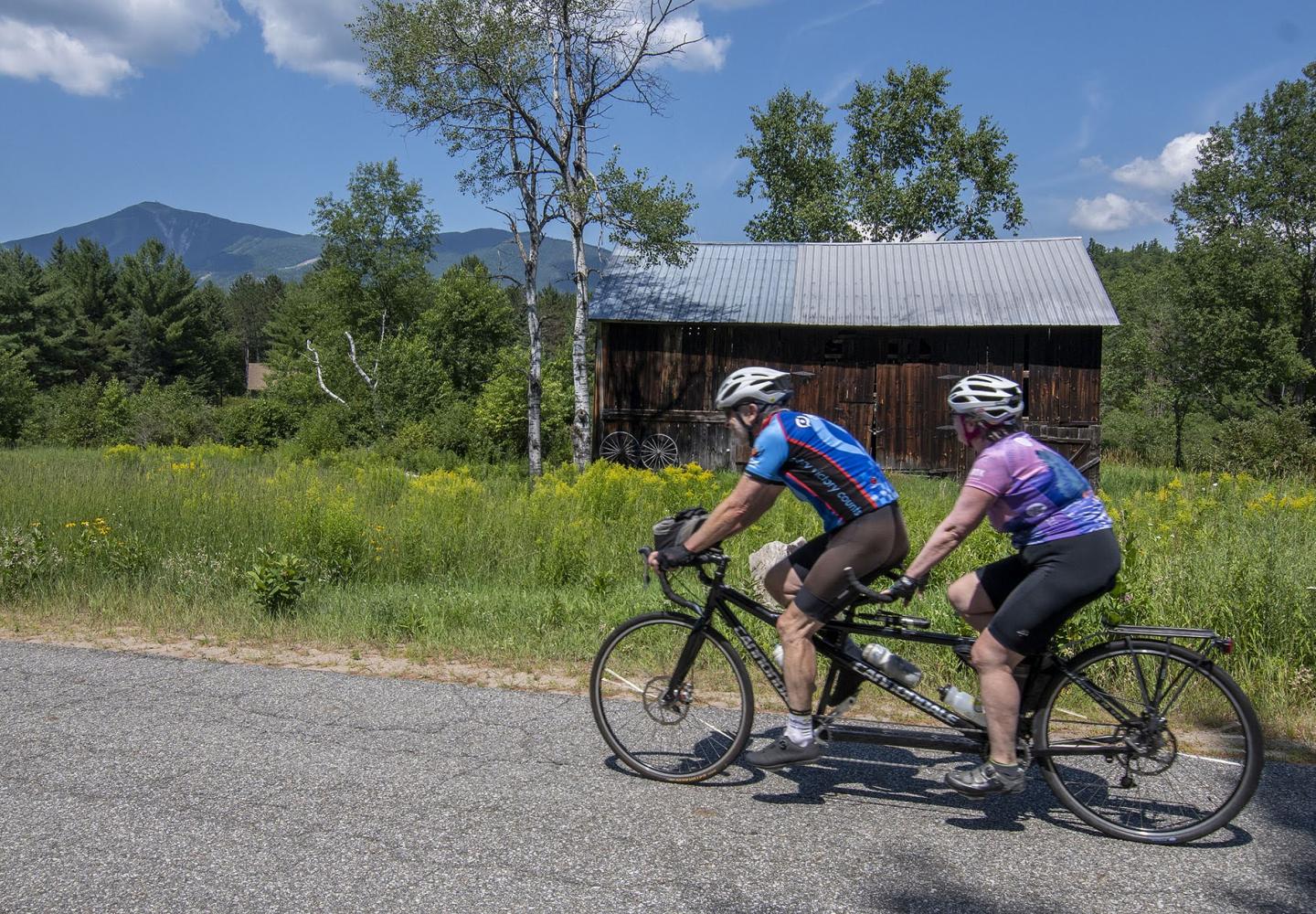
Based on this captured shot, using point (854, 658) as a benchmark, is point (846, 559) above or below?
above

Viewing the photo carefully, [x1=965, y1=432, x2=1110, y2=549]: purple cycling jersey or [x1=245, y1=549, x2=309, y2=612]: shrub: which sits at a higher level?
[x1=965, y1=432, x2=1110, y2=549]: purple cycling jersey

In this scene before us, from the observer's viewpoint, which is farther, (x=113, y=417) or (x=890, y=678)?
(x=113, y=417)

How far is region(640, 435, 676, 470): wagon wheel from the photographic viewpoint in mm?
24719

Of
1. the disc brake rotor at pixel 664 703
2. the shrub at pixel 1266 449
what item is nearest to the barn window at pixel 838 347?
the shrub at pixel 1266 449

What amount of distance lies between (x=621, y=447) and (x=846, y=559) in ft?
67.9

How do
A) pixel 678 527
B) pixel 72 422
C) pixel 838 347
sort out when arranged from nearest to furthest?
pixel 678 527 < pixel 838 347 < pixel 72 422

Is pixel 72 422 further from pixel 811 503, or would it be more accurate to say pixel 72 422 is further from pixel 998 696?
pixel 998 696

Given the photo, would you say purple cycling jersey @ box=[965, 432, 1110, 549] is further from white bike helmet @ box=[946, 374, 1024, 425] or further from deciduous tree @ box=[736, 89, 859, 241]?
deciduous tree @ box=[736, 89, 859, 241]

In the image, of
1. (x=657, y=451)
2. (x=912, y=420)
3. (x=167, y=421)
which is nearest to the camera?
(x=912, y=420)

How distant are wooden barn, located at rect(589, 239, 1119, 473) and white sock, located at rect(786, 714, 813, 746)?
65.1 ft

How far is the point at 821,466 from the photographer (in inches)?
177

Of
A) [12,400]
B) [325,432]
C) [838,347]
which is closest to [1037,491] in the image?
[838,347]

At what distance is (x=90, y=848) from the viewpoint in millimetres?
3996

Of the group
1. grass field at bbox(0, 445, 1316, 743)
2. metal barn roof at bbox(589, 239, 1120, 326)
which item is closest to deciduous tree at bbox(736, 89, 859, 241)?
metal barn roof at bbox(589, 239, 1120, 326)
